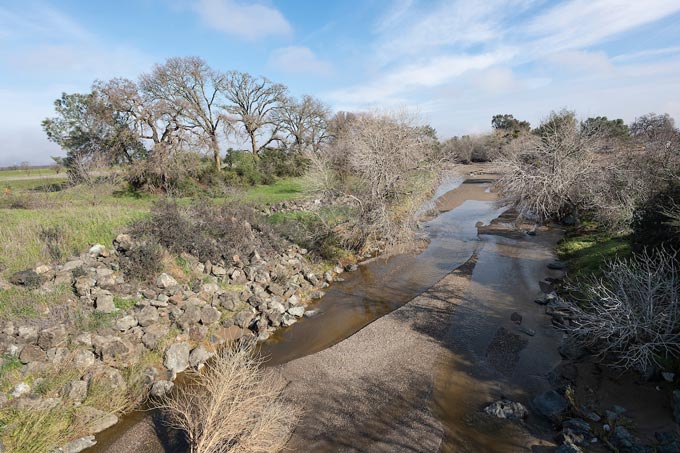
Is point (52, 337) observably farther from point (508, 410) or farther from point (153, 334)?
point (508, 410)

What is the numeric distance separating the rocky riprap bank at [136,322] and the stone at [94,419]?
0.06 ft

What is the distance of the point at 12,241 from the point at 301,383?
10.3 meters

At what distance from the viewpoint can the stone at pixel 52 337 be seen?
7793mm

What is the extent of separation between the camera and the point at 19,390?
685 centimetres

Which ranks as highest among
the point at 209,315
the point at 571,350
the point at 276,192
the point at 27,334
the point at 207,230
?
the point at 276,192

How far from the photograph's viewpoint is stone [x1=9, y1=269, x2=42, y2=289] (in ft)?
29.7

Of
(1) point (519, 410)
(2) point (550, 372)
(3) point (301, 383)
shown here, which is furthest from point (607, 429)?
(3) point (301, 383)

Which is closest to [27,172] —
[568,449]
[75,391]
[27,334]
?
[27,334]

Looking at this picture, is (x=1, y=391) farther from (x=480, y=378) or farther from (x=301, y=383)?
(x=480, y=378)

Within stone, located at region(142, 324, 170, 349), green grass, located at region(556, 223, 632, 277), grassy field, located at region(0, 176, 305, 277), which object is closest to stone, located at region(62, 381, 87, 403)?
stone, located at region(142, 324, 170, 349)

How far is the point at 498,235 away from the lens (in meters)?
19.5

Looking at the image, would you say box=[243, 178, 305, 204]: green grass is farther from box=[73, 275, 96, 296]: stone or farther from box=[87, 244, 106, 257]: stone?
box=[73, 275, 96, 296]: stone

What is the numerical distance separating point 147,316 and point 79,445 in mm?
3490

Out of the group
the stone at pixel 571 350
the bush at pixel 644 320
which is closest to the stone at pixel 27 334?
the bush at pixel 644 320
